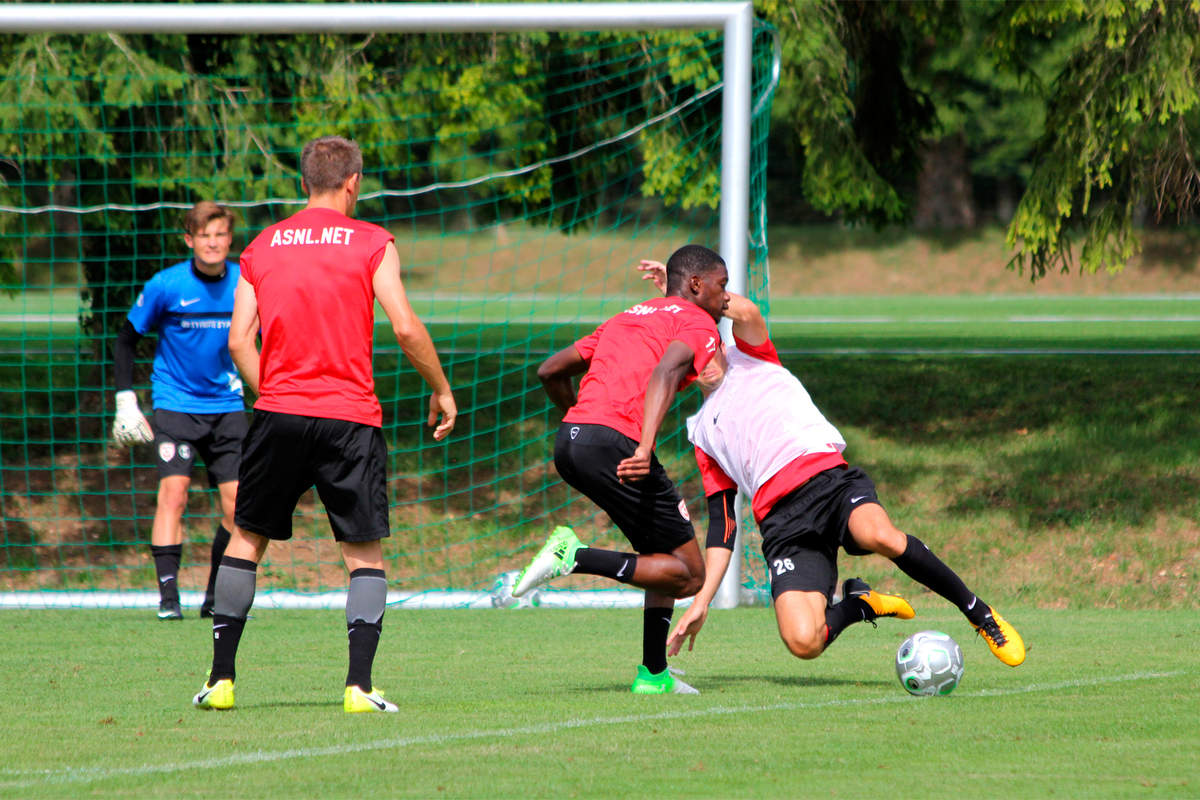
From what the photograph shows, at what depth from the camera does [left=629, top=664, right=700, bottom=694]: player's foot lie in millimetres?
5910

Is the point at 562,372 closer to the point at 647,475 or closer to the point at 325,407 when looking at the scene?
the point at 647,475

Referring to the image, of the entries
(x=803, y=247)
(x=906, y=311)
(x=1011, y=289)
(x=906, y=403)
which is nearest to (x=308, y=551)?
(x=906, y=403)

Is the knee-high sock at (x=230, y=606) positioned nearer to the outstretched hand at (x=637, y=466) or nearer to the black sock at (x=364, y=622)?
the black sock at (x=364, y=622)

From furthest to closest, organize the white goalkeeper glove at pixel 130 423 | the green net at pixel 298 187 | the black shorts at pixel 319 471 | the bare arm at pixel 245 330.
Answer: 1. the green net at pixel 298 187
2. the white goalkeeper glove at pixel 130 423
3. the bare arm at pixel 245 330
4. the black shorts at pixel 319 471

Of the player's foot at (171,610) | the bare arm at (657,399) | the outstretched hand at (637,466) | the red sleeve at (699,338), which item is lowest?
the player's foot at (171,610)

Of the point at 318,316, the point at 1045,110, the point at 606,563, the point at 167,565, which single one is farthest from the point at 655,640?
the point at 1045,110

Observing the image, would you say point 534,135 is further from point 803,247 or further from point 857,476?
point 803,247

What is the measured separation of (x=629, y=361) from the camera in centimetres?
606

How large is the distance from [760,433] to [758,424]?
39 millimetres

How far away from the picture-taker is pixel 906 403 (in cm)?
1418

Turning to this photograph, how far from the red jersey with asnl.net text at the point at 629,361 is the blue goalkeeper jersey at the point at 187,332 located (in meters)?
3.30

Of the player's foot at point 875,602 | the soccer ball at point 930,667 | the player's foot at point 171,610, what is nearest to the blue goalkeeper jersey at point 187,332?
the player's foot at point 171,610

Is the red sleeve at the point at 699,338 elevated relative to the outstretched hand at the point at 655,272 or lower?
lower

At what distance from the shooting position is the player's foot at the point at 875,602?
236 inches
